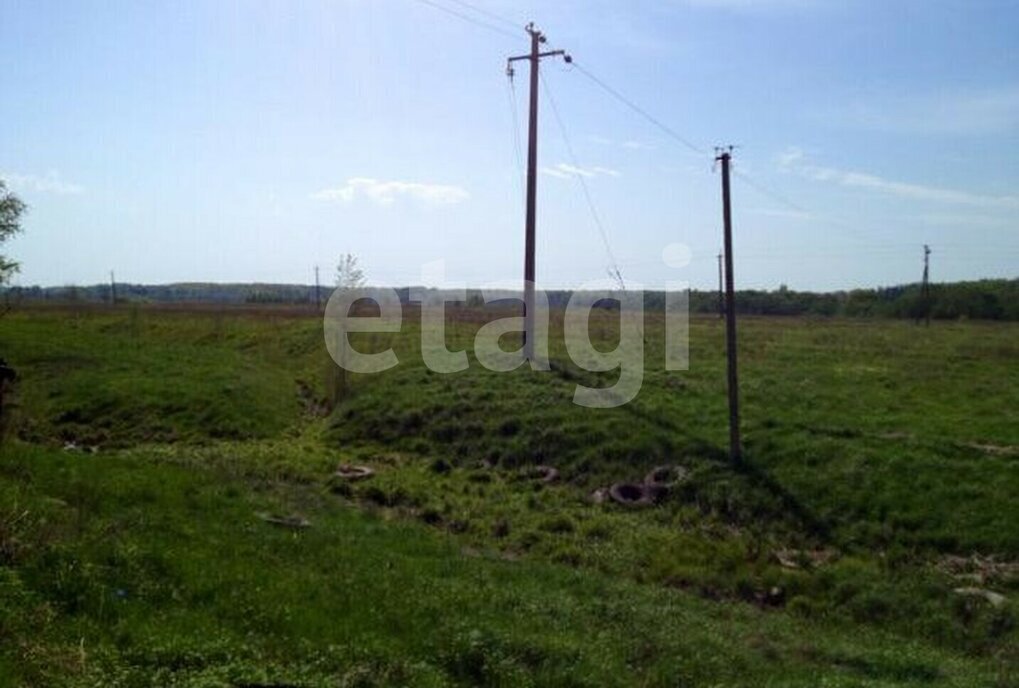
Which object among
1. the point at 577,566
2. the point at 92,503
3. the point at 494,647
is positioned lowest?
the point at 577,566

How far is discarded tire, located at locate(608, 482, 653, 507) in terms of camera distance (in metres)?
17.3

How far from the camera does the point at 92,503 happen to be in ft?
32.8

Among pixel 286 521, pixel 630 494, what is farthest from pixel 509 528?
pixel 286 521

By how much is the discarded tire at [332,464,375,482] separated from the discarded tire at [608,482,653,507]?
5253 millimetres

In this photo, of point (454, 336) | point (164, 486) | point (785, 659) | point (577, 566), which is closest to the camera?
point (785, 659)

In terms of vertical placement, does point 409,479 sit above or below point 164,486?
below

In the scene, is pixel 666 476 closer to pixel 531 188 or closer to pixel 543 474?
pixel 543 474

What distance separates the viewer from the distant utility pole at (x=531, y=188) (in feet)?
86.9

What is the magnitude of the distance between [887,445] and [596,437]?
612cm

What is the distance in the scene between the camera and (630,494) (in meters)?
17.9

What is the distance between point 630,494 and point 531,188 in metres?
11.8

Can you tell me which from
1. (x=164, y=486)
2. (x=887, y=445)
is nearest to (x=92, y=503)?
(x=164, y=486)

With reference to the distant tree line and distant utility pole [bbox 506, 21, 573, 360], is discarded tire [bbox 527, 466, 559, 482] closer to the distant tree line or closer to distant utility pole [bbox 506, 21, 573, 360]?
distant utility pole [bbox 506, 21, 573, 360]

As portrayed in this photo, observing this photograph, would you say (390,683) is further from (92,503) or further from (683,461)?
(683,461)
